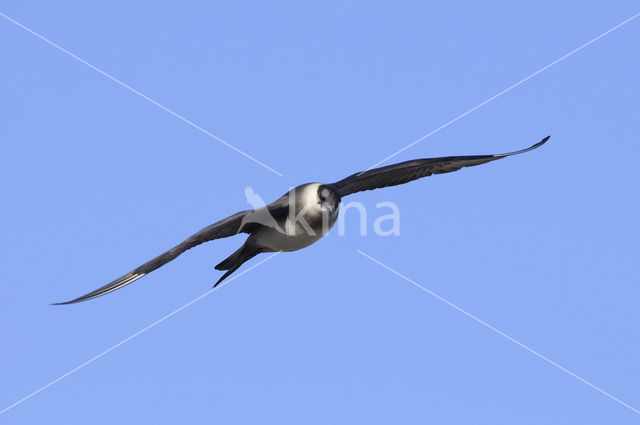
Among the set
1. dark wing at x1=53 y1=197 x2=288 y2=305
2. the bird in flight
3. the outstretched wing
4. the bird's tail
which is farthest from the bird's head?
the outstretched wing

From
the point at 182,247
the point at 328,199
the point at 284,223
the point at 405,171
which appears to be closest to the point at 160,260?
the point at 182,247

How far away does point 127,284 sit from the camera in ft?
39.4

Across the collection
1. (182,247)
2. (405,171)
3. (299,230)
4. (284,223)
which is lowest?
(182,247)

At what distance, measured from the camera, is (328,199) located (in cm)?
1355

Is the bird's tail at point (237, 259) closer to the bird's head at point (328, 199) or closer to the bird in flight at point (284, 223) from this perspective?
→ the bird in flight at point (284, 223)

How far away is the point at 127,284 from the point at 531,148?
6.16 meters

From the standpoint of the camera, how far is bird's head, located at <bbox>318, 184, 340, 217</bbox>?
1352 centimetres

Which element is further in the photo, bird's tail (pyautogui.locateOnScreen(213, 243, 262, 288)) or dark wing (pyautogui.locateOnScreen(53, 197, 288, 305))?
bird's tail (pyautogui.locateOnScreen(213, 243, 262, 288))

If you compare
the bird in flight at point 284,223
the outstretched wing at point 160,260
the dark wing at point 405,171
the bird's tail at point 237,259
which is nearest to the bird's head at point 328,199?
the bird in flight at point 284,223

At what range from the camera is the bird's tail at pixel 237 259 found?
14.1 meters

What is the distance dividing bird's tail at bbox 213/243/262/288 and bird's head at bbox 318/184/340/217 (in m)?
1.15

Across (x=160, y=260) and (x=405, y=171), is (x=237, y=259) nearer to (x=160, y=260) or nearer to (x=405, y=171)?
(x=160, y=260)

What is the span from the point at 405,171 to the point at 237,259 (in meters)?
2.76

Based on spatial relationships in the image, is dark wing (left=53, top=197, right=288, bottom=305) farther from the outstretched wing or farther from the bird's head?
the bird's head
